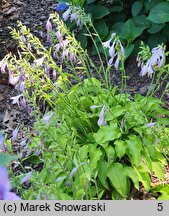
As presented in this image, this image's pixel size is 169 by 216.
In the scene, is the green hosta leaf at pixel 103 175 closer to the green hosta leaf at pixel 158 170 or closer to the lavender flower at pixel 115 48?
the green hosta leaf at pixel 158 170

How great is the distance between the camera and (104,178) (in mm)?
3039

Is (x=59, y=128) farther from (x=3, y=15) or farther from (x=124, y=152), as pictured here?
(x=3, y=15)

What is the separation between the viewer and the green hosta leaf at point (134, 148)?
119 inches

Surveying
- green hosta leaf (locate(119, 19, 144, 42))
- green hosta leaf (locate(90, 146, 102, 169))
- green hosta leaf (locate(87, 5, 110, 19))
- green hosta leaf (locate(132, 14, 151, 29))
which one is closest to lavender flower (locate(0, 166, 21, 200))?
green hosta leaf (locate(90, 146, 102, 169))

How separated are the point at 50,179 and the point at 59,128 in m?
0.39

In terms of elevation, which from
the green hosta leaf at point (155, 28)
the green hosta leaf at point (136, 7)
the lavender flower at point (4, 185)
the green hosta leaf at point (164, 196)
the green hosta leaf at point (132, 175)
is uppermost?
the lavender flower at point (4, 185)

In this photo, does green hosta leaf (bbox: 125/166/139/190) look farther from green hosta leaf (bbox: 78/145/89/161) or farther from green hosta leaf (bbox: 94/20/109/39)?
green hosta leaf (bbox: 94/20/109/39)

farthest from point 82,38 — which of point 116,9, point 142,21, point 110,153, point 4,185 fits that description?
point 4,185

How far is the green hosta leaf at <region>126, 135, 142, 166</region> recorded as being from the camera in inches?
119

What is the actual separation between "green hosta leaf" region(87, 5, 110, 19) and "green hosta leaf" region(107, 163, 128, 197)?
2.05 metres

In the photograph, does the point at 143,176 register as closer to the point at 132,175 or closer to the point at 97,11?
the point at 132,175

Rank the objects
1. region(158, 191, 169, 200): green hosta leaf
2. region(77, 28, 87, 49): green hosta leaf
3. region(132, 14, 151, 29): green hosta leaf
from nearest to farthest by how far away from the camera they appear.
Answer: region(158, 191, 169, 200): green hosta leaf, region(132, 14, 151, 29): green hosta leaf, region(77, 28, 87, 49): green hosta leaf

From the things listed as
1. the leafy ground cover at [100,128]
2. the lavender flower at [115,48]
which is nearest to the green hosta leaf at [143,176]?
the leafy ground cover at [100,128]

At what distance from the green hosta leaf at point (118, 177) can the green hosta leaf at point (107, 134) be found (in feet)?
0.60
